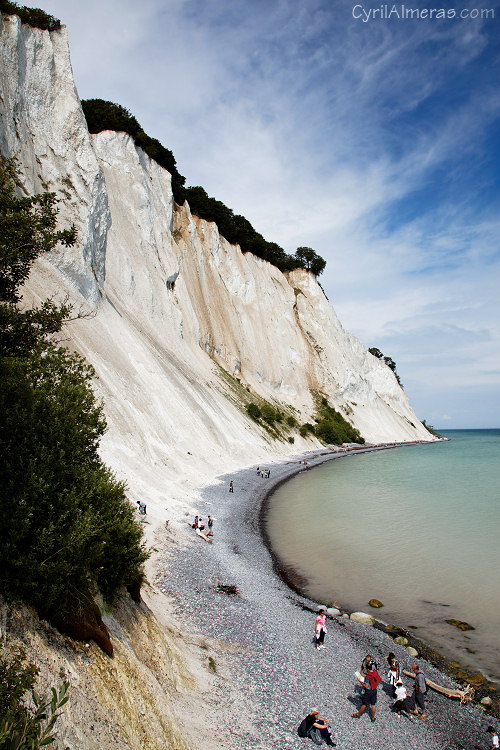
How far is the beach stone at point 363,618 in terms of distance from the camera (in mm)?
13180

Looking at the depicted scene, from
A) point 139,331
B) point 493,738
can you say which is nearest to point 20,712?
point 493,738

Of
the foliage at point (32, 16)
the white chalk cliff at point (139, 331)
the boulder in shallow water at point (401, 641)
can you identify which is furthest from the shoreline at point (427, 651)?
the foliage at point (32, 16)

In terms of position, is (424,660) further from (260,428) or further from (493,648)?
(260,428)

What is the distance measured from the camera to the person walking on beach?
7938 mm

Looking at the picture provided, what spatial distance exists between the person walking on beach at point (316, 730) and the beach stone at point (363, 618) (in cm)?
554

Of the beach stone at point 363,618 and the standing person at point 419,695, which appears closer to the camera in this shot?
the standing person at point 419,695

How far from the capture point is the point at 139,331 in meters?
37.1

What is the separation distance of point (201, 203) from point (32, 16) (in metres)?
34.9

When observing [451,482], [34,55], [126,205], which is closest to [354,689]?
[451,482]

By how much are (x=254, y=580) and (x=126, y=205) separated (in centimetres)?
4080

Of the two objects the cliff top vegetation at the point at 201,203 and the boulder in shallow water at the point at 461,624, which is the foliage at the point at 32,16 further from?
the boulder in shallow water at the point at 461,624

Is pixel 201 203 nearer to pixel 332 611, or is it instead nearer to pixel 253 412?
pixel 253 412

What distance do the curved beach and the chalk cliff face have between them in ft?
26.8

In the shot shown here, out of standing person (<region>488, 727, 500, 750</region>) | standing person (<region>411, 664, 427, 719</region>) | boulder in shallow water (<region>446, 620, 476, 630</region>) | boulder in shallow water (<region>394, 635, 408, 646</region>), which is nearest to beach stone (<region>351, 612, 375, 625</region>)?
boulder in shallow water (<region>394, 635, 408, 646</region>)
